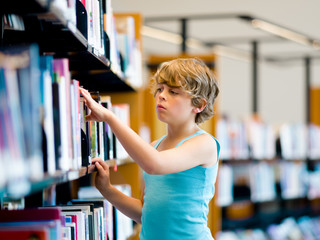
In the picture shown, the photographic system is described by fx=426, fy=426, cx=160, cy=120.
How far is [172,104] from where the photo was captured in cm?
147

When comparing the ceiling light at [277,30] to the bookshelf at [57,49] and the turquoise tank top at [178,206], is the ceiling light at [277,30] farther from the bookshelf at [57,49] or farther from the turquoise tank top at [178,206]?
the turquoise tank top at [178,206]

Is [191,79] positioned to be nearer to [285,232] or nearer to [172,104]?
[172,104]

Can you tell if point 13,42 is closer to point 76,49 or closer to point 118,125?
point 76,49

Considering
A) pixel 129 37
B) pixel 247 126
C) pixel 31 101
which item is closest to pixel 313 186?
pixel 247 126

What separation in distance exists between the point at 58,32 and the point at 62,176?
17.8 inches

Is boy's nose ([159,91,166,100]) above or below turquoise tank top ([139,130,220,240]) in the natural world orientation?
above

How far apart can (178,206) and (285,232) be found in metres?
4.12

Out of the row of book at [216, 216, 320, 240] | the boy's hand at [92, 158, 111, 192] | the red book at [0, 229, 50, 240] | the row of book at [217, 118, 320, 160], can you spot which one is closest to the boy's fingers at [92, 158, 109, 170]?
the boy's hand at [92, 158, 111, 192]

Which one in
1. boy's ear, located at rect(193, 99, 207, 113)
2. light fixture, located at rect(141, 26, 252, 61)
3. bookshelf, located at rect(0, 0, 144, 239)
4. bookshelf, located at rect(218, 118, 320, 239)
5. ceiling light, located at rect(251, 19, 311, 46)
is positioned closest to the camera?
bookshelf, located at rect(0, 0, 144, 239)

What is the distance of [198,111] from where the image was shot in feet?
5.10

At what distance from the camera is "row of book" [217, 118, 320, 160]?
13.9 ft

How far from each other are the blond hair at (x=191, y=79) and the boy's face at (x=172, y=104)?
0.06 feet

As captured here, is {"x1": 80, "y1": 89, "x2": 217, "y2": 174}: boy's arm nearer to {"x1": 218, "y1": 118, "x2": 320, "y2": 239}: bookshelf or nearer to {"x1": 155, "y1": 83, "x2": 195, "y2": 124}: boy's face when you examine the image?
{"x1": 155, "y1": 83, "x2": 195, "y2": 124}: boy's face

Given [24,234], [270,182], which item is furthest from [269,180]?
[24,234]
